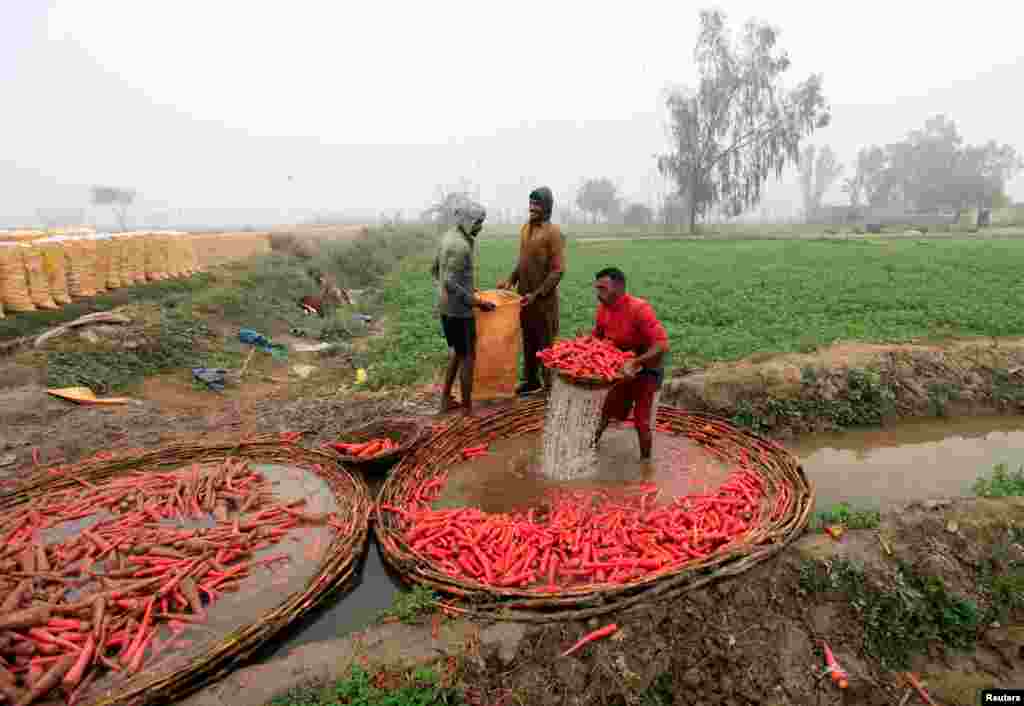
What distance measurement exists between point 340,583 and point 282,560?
59 cm

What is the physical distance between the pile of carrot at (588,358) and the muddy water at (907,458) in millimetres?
2481

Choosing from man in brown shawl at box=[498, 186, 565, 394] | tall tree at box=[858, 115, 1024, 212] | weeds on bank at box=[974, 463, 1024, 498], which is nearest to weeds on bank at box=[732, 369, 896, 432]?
weeds on bank at box=[974, 463, 1024, 498]

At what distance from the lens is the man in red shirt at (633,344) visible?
190 inches

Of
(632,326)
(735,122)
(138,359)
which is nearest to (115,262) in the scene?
(138,359)

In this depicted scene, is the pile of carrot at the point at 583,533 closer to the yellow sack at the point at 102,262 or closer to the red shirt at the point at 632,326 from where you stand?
the red shirt at the point at 632,326

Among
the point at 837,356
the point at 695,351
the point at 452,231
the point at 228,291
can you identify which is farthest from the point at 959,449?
the point at 228,291

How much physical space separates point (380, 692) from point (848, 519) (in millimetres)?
3695

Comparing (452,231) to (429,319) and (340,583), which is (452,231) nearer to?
(340,583)

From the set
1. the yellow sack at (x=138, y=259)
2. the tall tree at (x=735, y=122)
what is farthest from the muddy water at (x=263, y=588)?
the tall tree at (x=735, y=122)

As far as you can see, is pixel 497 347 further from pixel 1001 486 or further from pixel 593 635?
pixel 1001 486

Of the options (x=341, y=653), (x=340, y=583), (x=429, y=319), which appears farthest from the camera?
(x=429, y=319)

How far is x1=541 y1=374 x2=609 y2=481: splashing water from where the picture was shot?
4.93m

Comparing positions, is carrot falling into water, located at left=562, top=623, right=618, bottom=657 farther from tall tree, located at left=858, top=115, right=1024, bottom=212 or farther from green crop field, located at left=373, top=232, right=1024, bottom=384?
tall tree, located at left=858, top=115, right=1024, bottom=212

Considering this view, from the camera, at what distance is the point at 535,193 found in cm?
601
